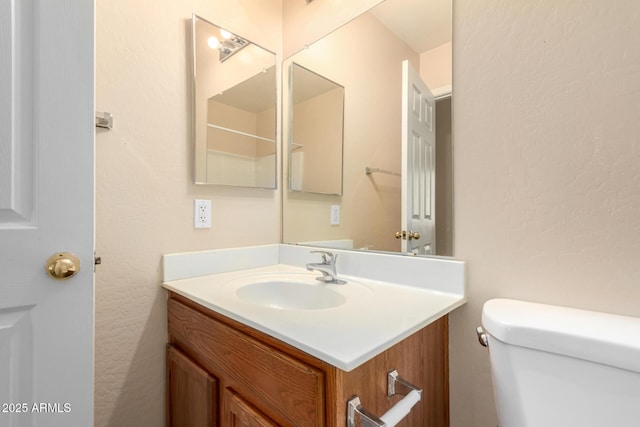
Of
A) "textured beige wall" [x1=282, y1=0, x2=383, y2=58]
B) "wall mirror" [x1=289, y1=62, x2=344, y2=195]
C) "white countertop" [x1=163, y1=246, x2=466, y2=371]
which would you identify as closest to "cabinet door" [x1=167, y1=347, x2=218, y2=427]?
"white countertop" [x1=163, y1=246, x2=466, y2=371]

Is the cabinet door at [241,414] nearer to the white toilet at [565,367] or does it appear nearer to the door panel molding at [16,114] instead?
the white toilet at [565,367]

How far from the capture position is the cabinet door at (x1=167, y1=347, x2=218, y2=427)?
0.81 meters

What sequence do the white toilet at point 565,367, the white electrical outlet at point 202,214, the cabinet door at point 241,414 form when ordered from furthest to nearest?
the white electrical outlet at point 202,214
the cabinet door at point 241,414
the white toilet at point 565,367

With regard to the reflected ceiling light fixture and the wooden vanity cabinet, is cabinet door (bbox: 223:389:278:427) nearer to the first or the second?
the wooden vanity cabinet

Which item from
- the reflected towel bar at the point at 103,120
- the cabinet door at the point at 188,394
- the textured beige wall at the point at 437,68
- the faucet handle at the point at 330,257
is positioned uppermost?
the textured beige wall at the point at 437,68

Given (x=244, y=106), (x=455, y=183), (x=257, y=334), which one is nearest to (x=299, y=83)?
(x=244, y=106)

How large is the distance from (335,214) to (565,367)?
2.98ft

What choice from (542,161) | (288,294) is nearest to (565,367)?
(542,161)

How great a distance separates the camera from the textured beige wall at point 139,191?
94cm

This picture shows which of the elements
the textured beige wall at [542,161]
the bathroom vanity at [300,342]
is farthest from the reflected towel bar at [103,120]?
the textured beige wall at [542,161]

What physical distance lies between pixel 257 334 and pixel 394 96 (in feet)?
3.00

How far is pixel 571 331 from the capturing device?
1.90ft

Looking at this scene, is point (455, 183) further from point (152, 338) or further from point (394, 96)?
point (152, 338)

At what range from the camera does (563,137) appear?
714mm
